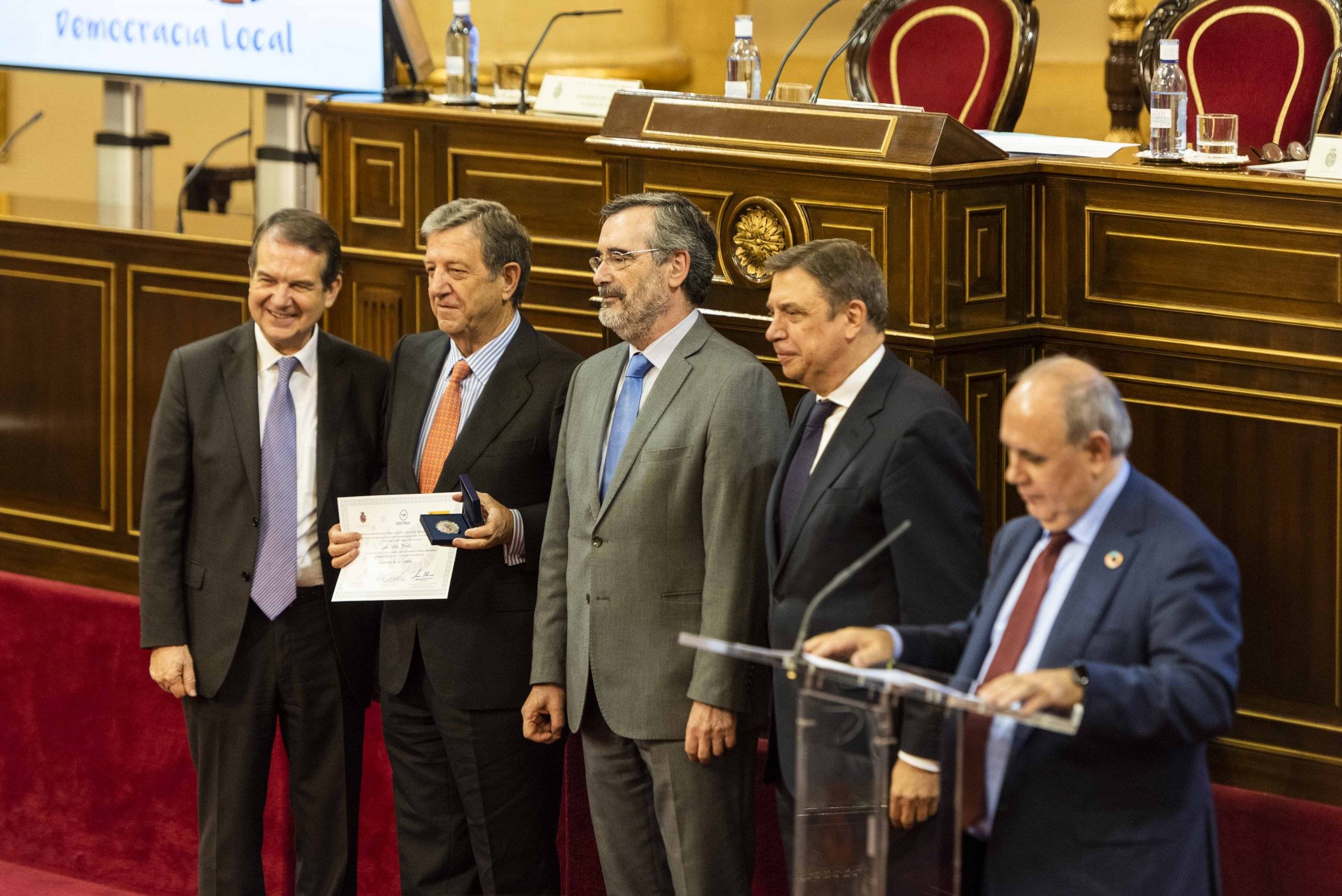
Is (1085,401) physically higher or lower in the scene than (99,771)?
higher

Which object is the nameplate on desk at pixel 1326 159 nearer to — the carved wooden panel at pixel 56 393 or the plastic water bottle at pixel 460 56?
the plastic water bottle at pixel 460 56

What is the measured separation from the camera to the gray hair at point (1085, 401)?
2.29 metres

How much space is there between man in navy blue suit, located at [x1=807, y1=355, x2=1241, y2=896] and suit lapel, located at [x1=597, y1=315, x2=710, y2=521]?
84 centimetres

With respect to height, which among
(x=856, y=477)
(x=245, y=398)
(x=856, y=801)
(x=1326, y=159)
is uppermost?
(x=1326, y=159)

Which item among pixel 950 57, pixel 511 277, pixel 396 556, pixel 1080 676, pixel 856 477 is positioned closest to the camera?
pixel 1080 676

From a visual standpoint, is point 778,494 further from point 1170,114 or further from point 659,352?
point 1170,114

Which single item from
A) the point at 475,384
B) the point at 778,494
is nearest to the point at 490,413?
the point at 475,384

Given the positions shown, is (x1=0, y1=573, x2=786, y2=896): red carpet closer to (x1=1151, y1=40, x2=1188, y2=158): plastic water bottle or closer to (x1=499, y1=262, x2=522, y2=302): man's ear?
(x1=499, y1=262, x2=522, y2=302): man's ear

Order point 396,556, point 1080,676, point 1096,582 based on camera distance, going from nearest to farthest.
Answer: point 1080,676, point 1096,582, point 396,556

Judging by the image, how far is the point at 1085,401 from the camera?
2.30 m

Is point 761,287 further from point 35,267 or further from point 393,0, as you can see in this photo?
point 35,267

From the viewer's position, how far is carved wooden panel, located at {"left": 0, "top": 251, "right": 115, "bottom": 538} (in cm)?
519

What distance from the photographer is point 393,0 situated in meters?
5.12

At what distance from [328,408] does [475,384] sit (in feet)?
1.18
